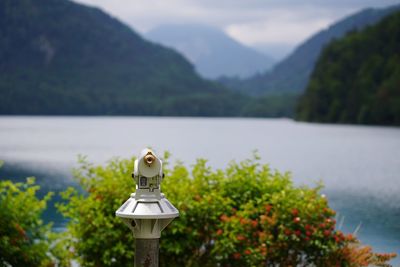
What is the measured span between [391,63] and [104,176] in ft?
370

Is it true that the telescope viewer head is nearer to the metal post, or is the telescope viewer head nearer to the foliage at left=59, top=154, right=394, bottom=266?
the metal post

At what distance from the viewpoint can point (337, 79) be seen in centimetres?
12888

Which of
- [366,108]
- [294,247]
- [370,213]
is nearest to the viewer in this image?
[294,247]

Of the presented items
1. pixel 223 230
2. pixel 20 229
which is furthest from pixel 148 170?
pixel 20 229

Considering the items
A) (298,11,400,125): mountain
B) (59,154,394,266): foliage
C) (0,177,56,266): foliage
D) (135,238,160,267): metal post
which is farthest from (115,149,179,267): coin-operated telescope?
(298,11,400,125): mountain

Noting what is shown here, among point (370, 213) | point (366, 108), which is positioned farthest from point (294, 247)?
point (366, 108)

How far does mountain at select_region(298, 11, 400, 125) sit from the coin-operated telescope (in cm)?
10839

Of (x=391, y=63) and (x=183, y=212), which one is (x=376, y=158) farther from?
(x=391, y=63)

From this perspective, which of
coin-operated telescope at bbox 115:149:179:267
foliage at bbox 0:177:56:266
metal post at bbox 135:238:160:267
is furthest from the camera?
foliage at bbox 0:177:56:266

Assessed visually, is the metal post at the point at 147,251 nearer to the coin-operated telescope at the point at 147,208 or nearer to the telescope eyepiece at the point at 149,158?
the coin-operated telescope at the point at 147,208

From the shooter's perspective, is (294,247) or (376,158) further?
(376,158)

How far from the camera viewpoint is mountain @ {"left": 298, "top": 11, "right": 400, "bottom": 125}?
11412 centimetres

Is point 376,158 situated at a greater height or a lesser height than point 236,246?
lesser

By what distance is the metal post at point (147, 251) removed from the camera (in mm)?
4734
